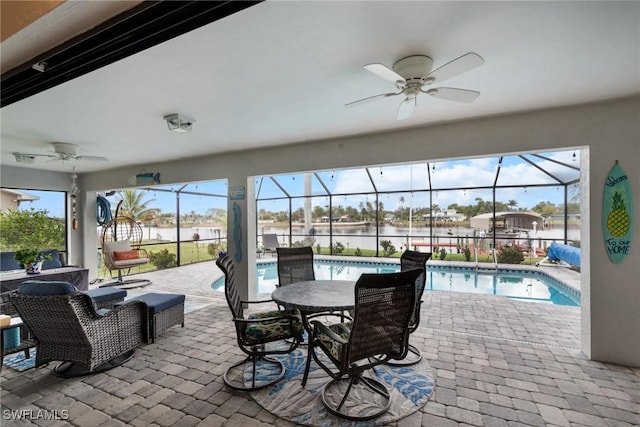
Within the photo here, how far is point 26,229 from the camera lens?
6.86 m

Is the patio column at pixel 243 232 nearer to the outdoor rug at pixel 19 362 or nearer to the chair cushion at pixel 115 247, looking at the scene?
the outdoor rug at pixel 19 362

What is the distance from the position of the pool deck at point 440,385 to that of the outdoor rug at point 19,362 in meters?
0.13

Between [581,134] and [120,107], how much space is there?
4.83 meters

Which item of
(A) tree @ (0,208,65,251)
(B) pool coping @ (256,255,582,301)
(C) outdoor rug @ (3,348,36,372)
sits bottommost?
(C) outdoor rug @ (3,348,36,372)

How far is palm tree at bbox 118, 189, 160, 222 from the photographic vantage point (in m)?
11.9

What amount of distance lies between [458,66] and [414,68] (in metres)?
0.34

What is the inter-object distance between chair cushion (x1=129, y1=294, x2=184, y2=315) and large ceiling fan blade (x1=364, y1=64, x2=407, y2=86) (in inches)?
137

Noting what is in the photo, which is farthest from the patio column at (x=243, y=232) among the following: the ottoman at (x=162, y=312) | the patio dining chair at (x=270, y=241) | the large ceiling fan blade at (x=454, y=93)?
the patio dining chair at (x=270, y=241)

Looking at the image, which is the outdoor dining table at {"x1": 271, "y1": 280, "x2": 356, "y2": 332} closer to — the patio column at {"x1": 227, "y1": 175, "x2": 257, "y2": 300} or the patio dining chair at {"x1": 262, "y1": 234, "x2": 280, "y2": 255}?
the patio column at {"x1": 227, "y1": 175, "x2": 257, "y2": 300}

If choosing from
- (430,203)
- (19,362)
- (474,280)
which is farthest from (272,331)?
(430,203)

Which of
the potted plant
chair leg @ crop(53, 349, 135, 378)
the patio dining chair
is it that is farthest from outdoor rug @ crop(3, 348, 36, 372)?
the patio dining chair

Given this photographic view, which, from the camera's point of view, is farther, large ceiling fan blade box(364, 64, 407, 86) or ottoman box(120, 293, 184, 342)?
ottoman box(120, 293, 184, 342)

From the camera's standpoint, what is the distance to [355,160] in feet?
14.3

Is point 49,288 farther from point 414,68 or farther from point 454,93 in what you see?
point 454,93
